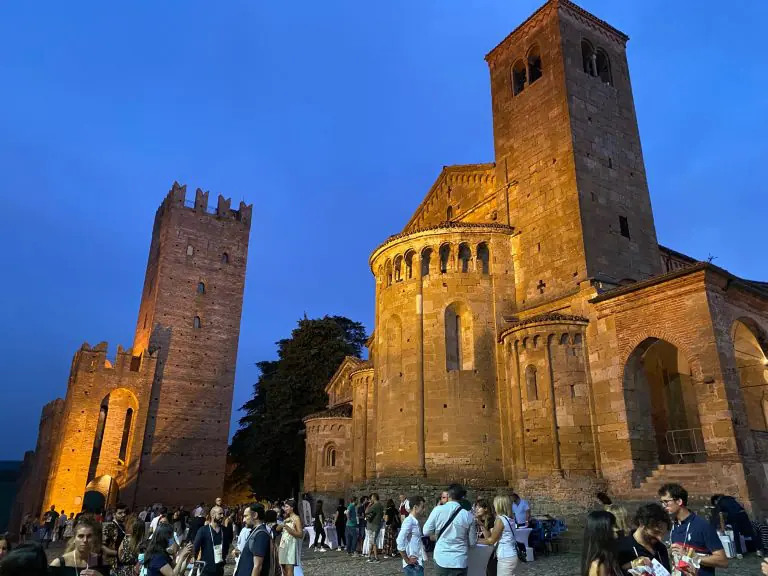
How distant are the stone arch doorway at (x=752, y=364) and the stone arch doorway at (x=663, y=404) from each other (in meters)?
1.73

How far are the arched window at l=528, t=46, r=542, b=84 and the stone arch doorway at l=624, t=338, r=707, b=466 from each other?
13.3 m

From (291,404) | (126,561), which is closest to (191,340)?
(291,404)

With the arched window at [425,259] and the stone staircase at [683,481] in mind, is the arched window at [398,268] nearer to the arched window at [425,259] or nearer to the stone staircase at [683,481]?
the arched window at [425,259]

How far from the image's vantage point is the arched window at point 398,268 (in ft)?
79.4

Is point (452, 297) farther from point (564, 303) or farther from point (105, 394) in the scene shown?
point (105, 394)

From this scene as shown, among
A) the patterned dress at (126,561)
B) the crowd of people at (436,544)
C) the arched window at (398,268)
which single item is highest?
the arched window at (398,268)

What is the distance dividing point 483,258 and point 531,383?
19.6ft

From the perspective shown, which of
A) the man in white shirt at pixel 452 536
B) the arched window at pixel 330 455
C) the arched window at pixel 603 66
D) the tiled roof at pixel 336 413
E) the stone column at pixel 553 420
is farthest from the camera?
the tiled roof at pixel 336 413

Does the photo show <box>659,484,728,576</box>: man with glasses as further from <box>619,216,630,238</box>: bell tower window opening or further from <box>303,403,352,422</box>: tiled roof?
<box>303,403,352,422</box>: tiled roof

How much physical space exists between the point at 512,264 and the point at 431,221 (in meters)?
7.65

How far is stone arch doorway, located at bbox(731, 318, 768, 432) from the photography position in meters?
19.1

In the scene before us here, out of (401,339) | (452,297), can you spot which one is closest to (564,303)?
(452,297)

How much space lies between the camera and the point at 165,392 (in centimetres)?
3994

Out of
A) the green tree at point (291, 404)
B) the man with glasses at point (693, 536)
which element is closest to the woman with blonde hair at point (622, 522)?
the man with glasses at point (693, 536)
